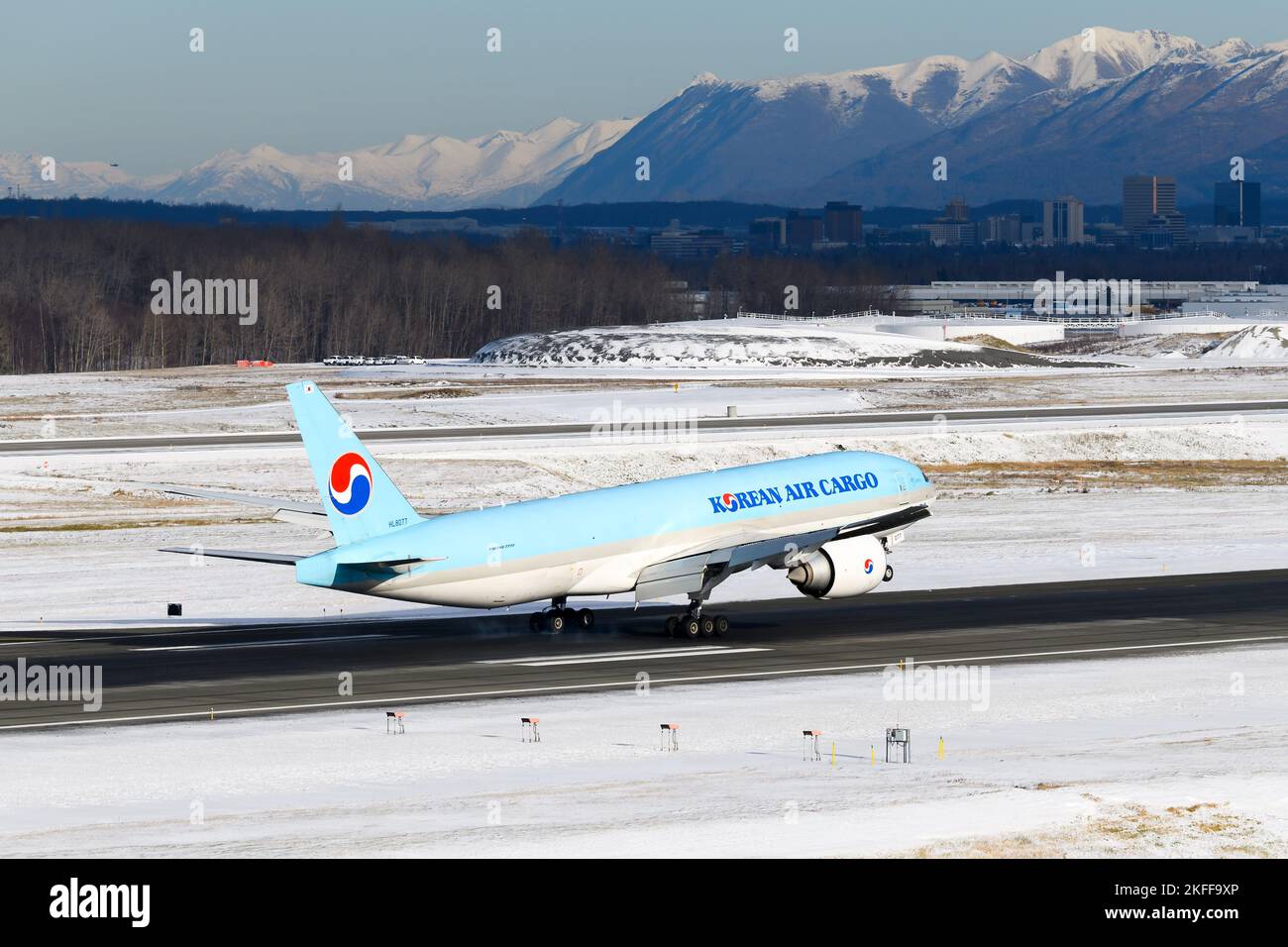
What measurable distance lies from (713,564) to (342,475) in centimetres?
1122

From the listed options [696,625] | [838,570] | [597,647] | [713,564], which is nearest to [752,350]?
[838,570]

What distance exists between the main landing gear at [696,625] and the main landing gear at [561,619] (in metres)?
2.67

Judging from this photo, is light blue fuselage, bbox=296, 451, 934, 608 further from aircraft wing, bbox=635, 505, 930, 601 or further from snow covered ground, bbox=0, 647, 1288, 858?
snow covered ground, bbox=0, 647, 1288, 858

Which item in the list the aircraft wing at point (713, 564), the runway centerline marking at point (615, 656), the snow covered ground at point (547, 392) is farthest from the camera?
the snow covered ground at point (547, 392)

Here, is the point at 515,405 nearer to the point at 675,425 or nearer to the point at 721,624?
the point at 675,425

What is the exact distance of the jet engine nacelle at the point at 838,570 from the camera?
52094mm

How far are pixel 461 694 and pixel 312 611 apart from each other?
52.1ft

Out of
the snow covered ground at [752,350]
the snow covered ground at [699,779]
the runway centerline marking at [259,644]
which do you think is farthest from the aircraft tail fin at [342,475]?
the snow covered ground at [752,350]

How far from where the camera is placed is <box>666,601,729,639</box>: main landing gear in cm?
5106

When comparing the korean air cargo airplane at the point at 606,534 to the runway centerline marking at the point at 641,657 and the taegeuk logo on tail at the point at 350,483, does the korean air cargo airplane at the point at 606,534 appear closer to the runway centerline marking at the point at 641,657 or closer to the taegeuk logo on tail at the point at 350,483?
the taegeuk logo on tail at the point at 350,483

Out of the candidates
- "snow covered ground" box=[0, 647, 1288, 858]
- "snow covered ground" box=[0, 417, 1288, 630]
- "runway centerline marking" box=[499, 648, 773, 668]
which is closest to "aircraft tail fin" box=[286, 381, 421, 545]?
"runway centerline marking" box=[499, 648, 773, 668]

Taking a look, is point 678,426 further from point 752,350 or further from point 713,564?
point 752,350

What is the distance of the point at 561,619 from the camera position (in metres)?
52.3
